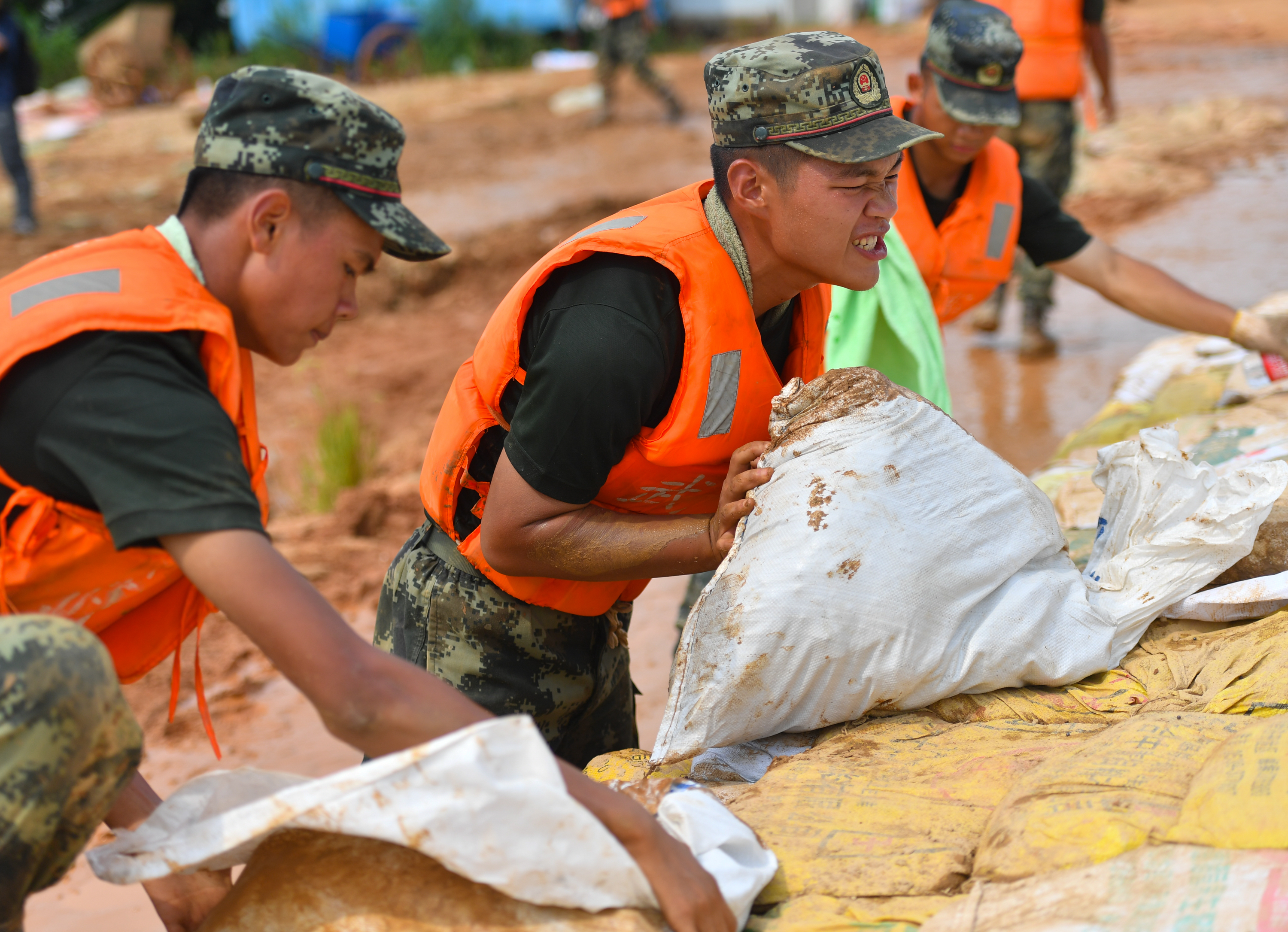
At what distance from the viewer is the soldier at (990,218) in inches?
111

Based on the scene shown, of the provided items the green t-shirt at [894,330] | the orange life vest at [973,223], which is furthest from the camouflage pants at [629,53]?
the green t-shirt at [894,330]

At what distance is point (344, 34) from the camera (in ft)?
48.0

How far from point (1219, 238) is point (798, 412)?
562 centimetres

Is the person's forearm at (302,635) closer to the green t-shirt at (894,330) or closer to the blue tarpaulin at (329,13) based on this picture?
the green t-shirt at (894,330)

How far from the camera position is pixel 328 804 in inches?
51.8

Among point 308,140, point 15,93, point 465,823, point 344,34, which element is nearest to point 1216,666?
point 465,823

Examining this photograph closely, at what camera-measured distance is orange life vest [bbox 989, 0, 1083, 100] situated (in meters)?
5.35

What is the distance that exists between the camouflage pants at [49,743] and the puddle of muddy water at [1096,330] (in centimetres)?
372

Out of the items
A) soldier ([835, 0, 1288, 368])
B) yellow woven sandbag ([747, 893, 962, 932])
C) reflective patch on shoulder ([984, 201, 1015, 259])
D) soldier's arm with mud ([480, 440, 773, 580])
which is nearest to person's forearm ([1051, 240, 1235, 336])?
soldier ([835, 0, 1288, 368])

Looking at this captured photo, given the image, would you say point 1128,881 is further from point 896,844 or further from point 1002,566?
point 1002,566

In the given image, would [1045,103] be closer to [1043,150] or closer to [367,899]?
[1043,150]

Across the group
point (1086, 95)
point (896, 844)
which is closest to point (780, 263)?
point (896, 844)

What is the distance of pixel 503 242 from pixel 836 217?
663 cm

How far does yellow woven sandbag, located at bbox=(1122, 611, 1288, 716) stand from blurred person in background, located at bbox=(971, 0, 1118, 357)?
360 cm
